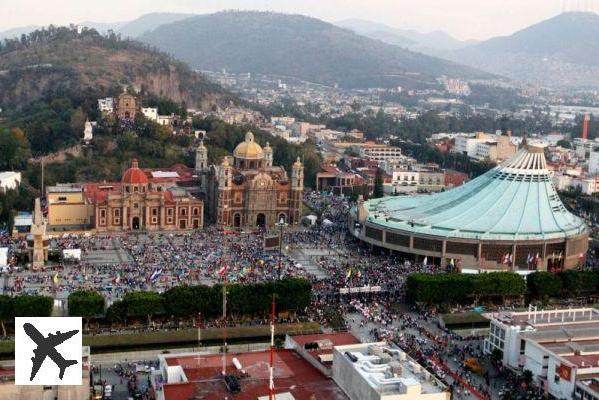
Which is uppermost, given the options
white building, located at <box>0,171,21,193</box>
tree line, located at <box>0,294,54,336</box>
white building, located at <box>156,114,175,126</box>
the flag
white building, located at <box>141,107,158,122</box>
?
white building, located at <box>141,107,158,122</box>

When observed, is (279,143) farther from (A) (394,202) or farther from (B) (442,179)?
(A) (394,202)

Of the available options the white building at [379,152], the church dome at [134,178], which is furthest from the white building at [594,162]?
the church dome at [134,178]

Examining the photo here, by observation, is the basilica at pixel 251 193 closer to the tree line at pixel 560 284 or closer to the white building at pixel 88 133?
the white building at pixel 88 133

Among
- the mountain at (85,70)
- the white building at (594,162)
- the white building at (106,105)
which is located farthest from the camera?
the mountain at (85,70)

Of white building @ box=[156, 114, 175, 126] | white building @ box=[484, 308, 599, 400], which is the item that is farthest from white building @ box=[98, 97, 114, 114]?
white building @ box=[484, 308, 599, 400]

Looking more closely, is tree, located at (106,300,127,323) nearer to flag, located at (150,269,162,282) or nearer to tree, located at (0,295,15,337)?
tree, located at (0,295,15,337)
